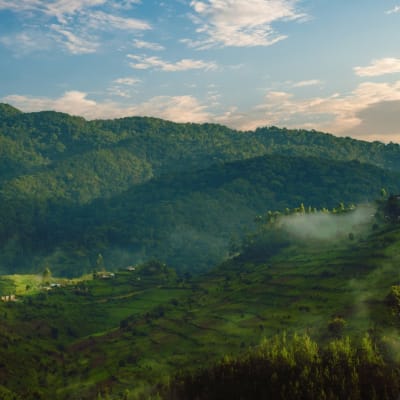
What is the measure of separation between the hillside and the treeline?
23.6 feet

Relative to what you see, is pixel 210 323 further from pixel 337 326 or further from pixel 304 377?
pixel 304 377

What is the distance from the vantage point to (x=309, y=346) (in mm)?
87625

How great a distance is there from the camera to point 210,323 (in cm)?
14900

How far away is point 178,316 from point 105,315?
41.8 m

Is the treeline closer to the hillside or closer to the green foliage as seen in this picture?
the hillside

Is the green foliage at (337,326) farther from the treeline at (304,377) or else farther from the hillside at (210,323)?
the treeline at (304,377)

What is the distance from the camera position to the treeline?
233 feet

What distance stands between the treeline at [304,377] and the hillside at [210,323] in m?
7.21

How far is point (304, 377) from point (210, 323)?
75.7 metres

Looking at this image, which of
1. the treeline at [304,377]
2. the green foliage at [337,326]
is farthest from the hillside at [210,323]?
the treeline at [304,377]

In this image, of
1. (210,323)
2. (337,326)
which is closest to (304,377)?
(337,326)

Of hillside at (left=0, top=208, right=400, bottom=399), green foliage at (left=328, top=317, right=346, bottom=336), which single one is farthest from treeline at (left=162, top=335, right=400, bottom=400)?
green foliage at (left=328, top=317, right=346, bottom=336)

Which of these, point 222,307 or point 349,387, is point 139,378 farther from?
point 349,387

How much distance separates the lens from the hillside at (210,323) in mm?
118250
